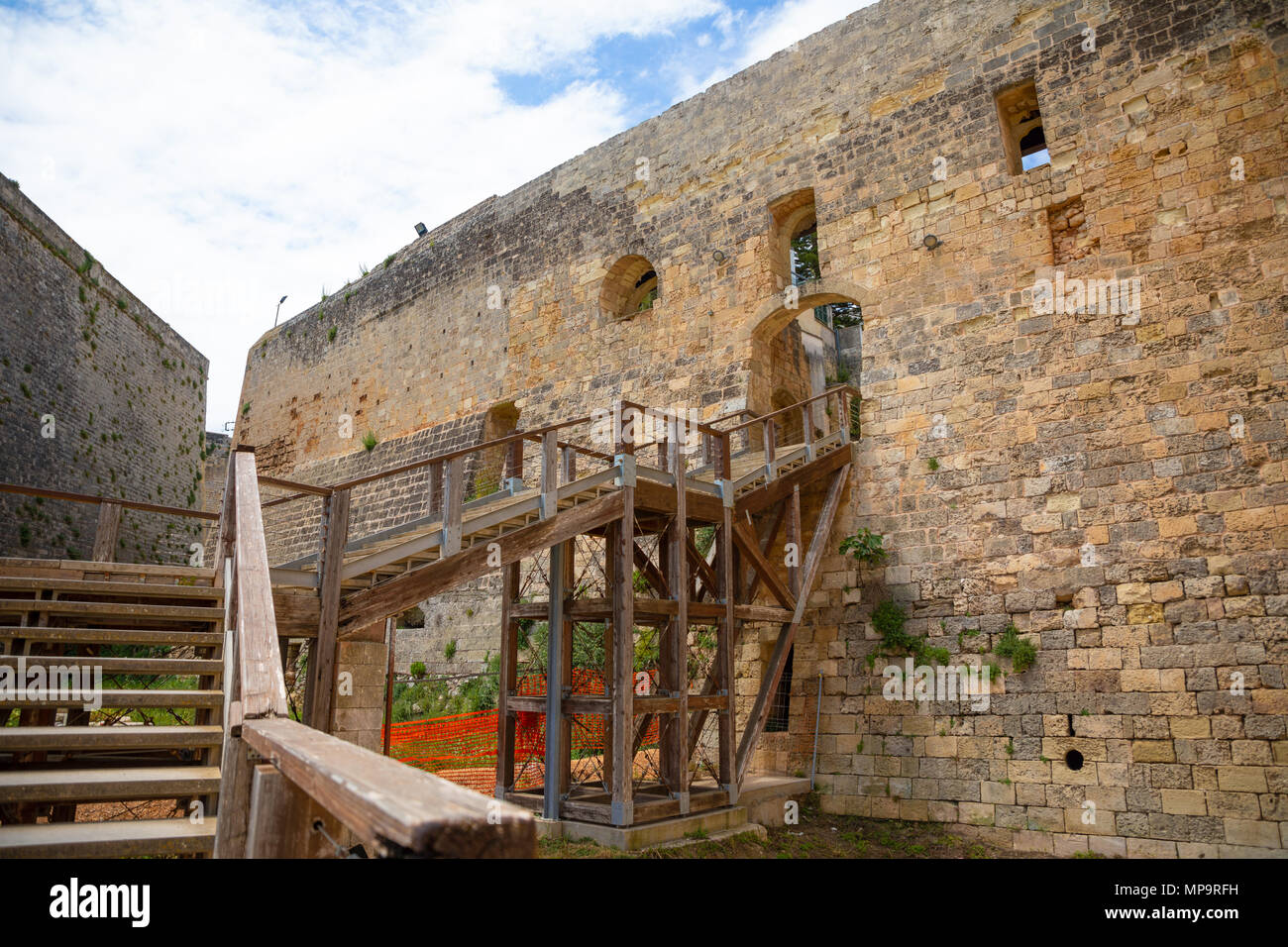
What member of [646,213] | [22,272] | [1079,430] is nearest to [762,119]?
[646,213]

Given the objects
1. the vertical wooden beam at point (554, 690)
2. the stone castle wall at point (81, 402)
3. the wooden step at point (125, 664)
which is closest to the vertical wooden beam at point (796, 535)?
the vertical wooden beam at point (554, 690)

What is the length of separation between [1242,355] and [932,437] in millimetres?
2843

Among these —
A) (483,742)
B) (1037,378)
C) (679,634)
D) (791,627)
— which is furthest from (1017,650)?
(483,742)

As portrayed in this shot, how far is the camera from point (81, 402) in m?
15.9

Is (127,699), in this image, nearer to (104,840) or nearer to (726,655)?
(104,840)

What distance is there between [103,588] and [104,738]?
1.58 m

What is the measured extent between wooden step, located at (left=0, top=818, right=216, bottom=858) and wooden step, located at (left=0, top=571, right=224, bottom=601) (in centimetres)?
184

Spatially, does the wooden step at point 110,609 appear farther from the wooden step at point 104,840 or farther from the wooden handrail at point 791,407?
the wooden handrail at point 791,407

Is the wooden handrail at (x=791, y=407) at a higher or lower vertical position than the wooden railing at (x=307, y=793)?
higher

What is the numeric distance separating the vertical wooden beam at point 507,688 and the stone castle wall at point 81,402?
386 inches

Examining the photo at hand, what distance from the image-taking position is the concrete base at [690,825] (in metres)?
6.16

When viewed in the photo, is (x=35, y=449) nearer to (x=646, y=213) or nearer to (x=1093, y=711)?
(x=646, y=213)

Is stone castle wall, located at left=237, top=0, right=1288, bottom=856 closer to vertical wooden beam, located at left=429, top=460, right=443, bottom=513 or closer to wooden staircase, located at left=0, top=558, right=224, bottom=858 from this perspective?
vertical wooden beam, located at left=429, top=460, right=443, bottom=513

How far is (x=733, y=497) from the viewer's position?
7.95 m
